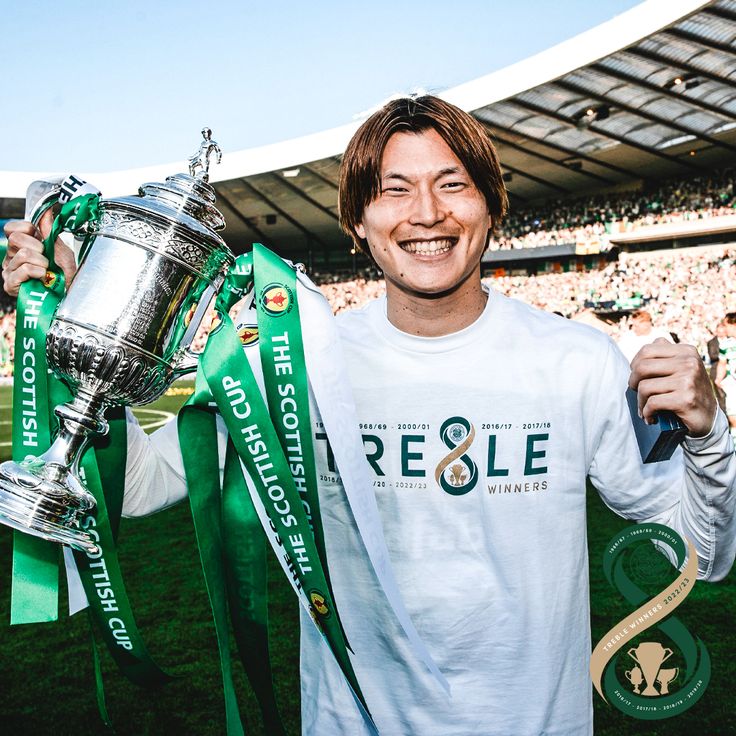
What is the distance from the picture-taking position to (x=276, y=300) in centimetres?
142

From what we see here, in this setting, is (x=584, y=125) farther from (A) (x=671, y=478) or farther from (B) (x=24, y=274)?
(B) (x=24, y=274)

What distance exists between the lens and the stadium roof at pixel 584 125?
1579 cm

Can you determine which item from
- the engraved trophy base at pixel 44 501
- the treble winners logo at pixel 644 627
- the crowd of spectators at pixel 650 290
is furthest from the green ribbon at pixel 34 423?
the crowd of spectators at pixel 650 290

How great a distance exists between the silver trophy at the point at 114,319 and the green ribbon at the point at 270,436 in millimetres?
90

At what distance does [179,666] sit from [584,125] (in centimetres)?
2071

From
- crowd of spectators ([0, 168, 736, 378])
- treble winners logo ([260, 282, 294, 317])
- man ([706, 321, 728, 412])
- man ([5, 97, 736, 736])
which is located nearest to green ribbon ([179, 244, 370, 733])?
treble winners logo ([260, 282, 294, 317])

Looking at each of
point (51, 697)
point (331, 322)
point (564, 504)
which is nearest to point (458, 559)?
point (564, 504)

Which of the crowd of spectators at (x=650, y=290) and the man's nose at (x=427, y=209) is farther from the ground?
the crowd of spectators at (x=650, y=290)

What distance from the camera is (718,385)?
8031 millimetres

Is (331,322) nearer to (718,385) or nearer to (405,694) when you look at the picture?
(405,694)

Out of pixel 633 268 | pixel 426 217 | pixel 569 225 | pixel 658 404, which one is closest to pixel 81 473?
pixel 426 217

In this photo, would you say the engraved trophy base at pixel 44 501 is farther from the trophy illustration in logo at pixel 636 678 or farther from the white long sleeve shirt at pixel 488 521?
the trophy illustration in logo at pixel 636 678

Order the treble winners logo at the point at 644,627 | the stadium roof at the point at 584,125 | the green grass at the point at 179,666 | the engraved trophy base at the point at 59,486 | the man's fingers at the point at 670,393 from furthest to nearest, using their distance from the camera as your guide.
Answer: the stadium roof at the point at 584,125 < the green grass at the point at 179,666 < the treble winners logo at the point at 644,627 < the engraved trophy base at the point at 59,486 < the man's fingers at the point at 670,393

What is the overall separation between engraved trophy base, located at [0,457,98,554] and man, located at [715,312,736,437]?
292 inches
